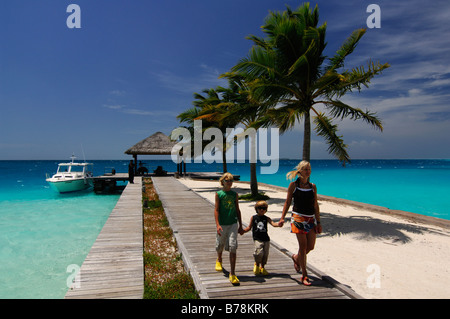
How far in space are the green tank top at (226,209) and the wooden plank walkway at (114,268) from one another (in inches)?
71.3

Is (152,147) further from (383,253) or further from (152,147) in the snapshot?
Result: (383,253)

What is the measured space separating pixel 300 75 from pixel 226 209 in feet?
25.0

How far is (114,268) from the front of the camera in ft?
17.1

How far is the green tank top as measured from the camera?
4.45m

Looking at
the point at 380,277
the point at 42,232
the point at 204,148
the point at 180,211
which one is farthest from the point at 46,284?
the point at 204,148

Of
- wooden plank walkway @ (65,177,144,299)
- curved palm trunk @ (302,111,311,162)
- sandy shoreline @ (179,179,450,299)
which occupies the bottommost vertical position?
sandy shoreline @ (179,179,450,299)

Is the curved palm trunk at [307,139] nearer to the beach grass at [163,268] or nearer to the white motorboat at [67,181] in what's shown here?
the beach grass at [163,268]

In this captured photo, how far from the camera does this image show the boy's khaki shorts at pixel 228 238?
4402 millimetres

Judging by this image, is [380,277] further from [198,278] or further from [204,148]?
[204,148]

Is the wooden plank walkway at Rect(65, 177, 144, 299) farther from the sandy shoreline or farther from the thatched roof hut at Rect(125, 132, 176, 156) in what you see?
the thatched roof hut at Rect(125, 132, 176, 156)

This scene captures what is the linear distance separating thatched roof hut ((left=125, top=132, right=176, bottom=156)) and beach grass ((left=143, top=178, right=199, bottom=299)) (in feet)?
72.2

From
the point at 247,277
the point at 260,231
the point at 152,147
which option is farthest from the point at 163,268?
the point at 152,147

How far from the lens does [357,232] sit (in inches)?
346

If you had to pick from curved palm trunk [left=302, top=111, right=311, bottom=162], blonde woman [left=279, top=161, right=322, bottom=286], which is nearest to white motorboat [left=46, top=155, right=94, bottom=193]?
curved palm trunk [left=302, top=111, right=311, bottom=162]
